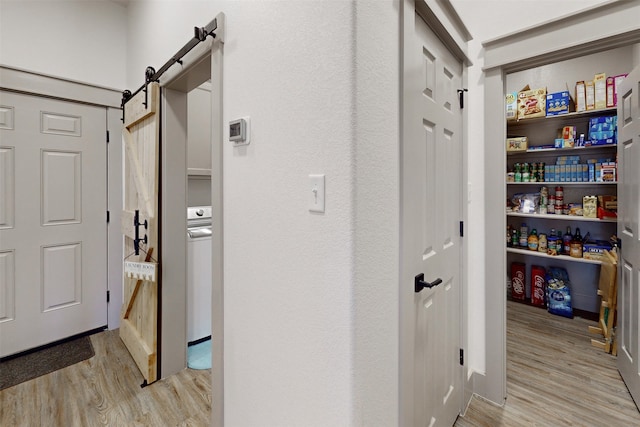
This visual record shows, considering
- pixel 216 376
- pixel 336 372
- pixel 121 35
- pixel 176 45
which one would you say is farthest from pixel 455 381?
pixel 121 35

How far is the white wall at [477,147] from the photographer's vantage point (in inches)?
69.8

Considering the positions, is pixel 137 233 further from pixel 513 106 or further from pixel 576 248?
pixel 576 248

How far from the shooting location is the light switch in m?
0.95

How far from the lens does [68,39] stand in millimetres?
2547

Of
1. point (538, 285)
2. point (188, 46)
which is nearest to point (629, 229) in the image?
point (538, 285)

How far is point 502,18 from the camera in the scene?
1751 millimetres

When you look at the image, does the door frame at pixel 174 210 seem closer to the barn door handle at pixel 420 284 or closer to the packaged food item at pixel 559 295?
the barn door handle at pixel 420 284

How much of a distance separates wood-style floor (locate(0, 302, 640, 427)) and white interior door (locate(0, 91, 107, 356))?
1.73ft

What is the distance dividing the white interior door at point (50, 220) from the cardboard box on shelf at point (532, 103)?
166 inches

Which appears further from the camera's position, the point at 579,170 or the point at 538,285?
the point at 538,285

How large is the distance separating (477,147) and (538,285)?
2.57 meters

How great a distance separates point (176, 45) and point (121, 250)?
6.50ft

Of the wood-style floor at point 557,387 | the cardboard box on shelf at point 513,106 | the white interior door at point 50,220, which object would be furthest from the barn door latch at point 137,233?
the cardboard box on shelf at point 513,106

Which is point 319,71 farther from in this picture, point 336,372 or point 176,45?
point 176,45
